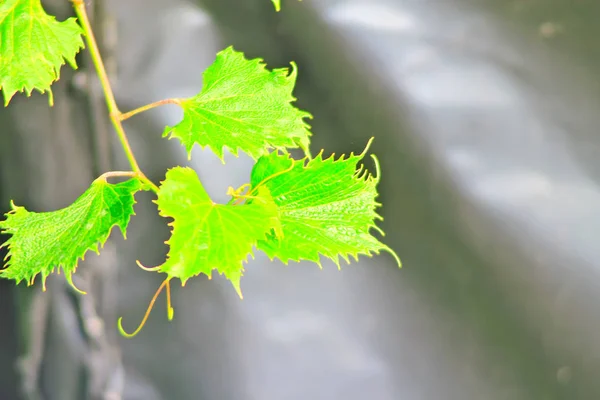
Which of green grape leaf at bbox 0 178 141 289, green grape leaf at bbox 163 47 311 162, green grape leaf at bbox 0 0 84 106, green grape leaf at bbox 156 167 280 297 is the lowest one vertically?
green grape leaf at bbox 0 178 141 289

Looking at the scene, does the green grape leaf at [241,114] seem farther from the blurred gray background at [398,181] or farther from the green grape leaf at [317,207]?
the blurred gray background at [398,181]

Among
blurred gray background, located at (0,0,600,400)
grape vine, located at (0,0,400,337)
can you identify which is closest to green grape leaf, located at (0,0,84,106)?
grape vine, located at (0,0,400,337)

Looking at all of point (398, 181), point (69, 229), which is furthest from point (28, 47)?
point (398, 181)

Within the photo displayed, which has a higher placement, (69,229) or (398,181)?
(398,181)

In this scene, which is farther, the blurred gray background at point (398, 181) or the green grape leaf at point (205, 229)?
the blurred gray background at point (398, 181)

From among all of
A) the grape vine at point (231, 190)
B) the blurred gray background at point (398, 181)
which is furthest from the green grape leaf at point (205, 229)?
the blurred gray background at point (398, 181)

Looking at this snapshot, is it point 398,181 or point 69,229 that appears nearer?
point 69,229

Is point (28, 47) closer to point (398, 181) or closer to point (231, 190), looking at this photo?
point (231, 190)

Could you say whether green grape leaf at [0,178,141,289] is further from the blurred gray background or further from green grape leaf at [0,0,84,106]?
the blurred gray background
